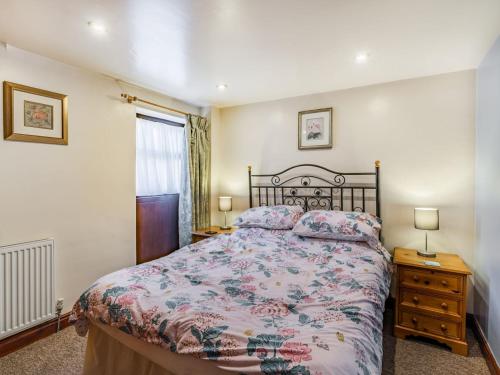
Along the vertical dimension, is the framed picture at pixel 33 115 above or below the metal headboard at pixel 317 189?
above

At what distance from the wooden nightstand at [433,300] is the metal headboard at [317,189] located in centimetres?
75

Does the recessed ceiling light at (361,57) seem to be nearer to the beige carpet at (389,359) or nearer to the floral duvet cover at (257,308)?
the floral duvet cover at (257,308)

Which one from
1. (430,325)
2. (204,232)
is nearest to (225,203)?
(204,232)

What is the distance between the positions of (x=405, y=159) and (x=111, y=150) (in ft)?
10.1

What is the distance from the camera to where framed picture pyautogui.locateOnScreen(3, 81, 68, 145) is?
2.13 meters

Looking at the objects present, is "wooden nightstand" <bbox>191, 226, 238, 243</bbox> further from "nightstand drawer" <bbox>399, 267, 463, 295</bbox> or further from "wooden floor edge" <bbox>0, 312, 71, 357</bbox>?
"nightstand drawer" <bbox>399, 267, 463, 295</bbox>

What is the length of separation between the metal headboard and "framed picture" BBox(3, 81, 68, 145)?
2.14 metres

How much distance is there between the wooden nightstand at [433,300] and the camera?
7.05ft

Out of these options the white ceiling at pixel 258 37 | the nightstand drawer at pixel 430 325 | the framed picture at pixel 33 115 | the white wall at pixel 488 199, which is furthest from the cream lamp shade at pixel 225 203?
the white wall at pixel 488 199

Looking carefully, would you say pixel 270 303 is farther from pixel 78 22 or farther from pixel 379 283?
pixel 78 22

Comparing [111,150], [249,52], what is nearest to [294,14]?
[249,52]

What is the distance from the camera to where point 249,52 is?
2.24 m

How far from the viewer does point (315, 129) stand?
3.30 meters

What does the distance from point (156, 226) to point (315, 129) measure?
234cm
